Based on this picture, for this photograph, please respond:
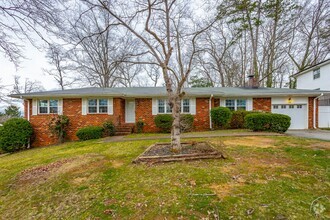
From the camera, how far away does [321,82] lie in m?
15.5

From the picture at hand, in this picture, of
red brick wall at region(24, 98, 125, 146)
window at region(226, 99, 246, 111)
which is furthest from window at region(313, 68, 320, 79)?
red brick wall at region(24, 98, 125, 146)

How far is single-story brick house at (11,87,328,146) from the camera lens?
11.3 meters

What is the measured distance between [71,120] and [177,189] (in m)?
10.5

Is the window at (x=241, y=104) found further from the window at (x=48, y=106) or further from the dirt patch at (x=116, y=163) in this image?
the window at (x=48, y=106)

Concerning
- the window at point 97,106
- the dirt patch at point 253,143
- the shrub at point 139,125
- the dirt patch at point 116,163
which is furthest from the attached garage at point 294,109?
the window at point 97,106

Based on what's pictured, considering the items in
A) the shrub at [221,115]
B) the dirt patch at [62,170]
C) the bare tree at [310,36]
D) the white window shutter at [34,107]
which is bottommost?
the dirt patch at [62,170]

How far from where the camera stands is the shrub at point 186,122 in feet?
37.4

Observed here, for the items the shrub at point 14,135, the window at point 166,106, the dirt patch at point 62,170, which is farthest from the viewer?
the window at point 166,106

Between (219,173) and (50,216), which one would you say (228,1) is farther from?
(50,216)

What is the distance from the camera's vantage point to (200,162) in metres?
4.65

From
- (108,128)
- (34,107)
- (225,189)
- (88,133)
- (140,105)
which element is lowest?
(225,189)

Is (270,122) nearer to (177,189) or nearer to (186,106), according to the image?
(186,106)

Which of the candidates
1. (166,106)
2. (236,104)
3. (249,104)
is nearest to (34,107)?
(166,106)

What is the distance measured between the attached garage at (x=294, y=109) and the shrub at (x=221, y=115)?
401 cm
